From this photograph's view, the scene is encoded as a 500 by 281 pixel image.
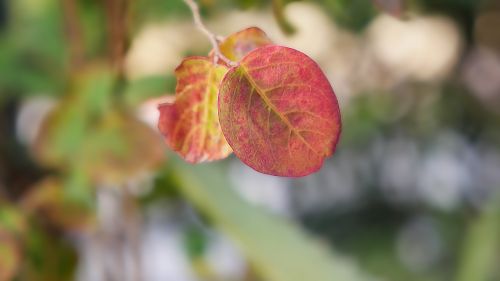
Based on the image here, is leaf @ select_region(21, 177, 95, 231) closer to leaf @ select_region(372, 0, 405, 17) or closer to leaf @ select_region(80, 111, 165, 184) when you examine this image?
leaf @ select_region(80, 111, 165, 184)

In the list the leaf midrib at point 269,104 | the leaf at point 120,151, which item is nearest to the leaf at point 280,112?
the leaf midrib at point 269,104

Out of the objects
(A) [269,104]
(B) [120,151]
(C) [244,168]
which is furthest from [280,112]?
(C) [244,168]

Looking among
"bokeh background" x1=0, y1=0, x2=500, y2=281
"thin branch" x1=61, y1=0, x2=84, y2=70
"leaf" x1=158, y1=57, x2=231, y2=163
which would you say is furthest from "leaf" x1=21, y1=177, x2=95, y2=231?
"leaf" x1=158, y1=57, x2=231, y2=163

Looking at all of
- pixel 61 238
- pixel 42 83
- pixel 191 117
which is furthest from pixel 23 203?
pixel 191 117

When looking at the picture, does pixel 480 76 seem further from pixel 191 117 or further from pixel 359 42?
pixel 191 117

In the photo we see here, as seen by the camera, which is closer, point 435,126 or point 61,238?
point 61,238
